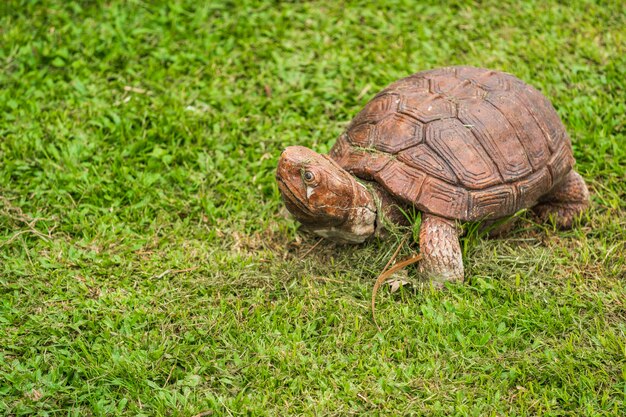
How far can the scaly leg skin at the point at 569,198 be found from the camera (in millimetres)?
5043

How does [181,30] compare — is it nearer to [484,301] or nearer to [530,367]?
[484,301]

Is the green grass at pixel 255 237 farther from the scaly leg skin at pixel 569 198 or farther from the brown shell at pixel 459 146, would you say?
the brown shell at pixel 459 146

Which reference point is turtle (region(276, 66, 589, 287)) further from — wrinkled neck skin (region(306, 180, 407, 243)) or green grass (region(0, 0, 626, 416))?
green grass (region(0, 0, 626, 416))

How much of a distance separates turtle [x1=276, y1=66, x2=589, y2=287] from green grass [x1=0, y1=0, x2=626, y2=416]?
0.29 m

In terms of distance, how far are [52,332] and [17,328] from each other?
217mm

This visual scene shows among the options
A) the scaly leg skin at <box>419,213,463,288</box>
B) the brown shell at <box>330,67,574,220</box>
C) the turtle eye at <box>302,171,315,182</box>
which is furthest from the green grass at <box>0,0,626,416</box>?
the turtle eye at <box>302,171,315,182</box>

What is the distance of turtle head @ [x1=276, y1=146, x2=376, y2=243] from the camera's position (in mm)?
4273

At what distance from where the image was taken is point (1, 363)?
3.94m

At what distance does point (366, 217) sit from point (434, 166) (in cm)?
51

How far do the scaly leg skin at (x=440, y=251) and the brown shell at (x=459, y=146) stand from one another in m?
0.09

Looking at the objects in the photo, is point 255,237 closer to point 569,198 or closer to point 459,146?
point 459,146

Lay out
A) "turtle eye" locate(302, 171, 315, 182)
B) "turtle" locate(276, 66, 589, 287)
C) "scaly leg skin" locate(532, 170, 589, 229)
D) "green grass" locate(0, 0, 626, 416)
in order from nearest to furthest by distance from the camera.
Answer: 1. "green grass" locate(0, 0, 626, 416)
2. "turtle eye" locate(302, 171, 315, 182)
3. "turtle" locate(276, 66, 589, 287)
4. "scaly leg skin" locate(532, 170, 589, 229)

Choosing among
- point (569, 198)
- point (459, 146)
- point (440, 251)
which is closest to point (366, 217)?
point (440, 251)

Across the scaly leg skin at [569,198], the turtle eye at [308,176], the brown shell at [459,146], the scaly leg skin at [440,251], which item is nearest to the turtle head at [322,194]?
the turtle eye at [308,176]
